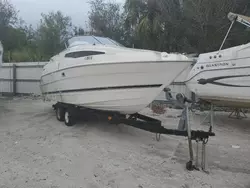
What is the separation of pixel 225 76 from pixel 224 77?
0.14ft

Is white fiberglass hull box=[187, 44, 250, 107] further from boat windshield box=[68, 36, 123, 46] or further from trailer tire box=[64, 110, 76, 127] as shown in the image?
trailer tire box=[64, 110, 76, 127]

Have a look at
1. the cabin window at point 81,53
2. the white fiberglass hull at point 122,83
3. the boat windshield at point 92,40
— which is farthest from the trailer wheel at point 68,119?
the boat windshield at point 92,40

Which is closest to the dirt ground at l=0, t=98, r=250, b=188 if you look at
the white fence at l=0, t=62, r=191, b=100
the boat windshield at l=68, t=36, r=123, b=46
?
the boat windshield at l=68, t=36, r=123, b=46

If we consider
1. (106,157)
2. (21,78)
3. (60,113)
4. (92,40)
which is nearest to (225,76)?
(92,40)

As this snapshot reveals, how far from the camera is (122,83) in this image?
580 cm

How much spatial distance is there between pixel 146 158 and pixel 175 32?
9.16 metres

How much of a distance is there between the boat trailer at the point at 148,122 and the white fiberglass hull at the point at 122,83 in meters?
0.21

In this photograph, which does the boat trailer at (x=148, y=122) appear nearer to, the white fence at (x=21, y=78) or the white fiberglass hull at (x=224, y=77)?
the white fiberglass hull at (x=224, y=77)

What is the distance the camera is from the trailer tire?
269 inches

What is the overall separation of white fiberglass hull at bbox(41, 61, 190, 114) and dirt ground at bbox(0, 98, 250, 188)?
684 mm

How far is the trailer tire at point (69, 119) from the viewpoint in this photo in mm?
6824

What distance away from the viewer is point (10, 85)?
14398mm

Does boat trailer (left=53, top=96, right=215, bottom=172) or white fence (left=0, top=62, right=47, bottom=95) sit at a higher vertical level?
white fence (left=0, top=62, right=47, bottom=95)

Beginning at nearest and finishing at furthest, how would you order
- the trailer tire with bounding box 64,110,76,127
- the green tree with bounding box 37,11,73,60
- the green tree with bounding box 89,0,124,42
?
the trailer tire with bounding box 64,110,76,127
the green tree with bounding box 89,0,124,42
the green tree with bounding box 37,11,73,60
